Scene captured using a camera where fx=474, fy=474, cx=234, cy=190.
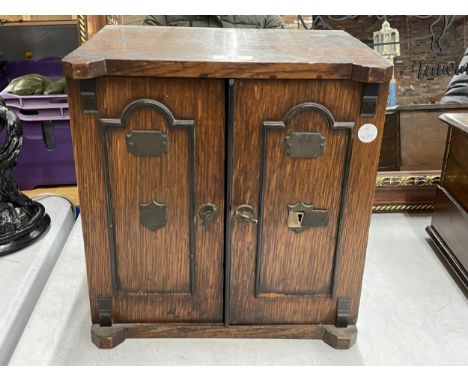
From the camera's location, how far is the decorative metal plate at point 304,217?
45.8 inches

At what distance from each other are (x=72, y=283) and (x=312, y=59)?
41.3 inches

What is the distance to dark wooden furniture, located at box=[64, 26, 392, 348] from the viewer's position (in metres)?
1.02

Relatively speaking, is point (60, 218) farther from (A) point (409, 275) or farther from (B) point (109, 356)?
(A) point (409, 275)

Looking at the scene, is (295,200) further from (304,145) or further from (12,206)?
(12,206)

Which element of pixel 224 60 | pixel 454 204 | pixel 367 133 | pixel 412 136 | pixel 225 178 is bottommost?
pixel 454 204

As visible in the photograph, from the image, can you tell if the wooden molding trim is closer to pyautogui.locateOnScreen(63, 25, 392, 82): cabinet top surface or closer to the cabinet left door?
pyautogui.locateOnScreen(63, 25, 392, 82): cabinet top surface

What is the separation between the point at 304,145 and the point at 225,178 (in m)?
0.20

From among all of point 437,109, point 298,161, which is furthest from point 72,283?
point 437,109

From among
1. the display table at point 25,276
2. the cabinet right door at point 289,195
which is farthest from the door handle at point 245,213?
the display table at point 25,276

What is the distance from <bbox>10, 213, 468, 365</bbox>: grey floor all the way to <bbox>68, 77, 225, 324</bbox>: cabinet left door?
92mm

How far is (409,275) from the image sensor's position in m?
1.64

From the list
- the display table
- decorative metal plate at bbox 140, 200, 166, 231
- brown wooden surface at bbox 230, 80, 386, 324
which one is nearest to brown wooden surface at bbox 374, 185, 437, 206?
brown wooden surface at bbox 230, 80, 386, 324

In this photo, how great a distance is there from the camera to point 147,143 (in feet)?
3.53

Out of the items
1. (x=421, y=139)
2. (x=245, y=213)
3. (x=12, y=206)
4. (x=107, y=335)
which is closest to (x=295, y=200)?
(x=245, y=213)
